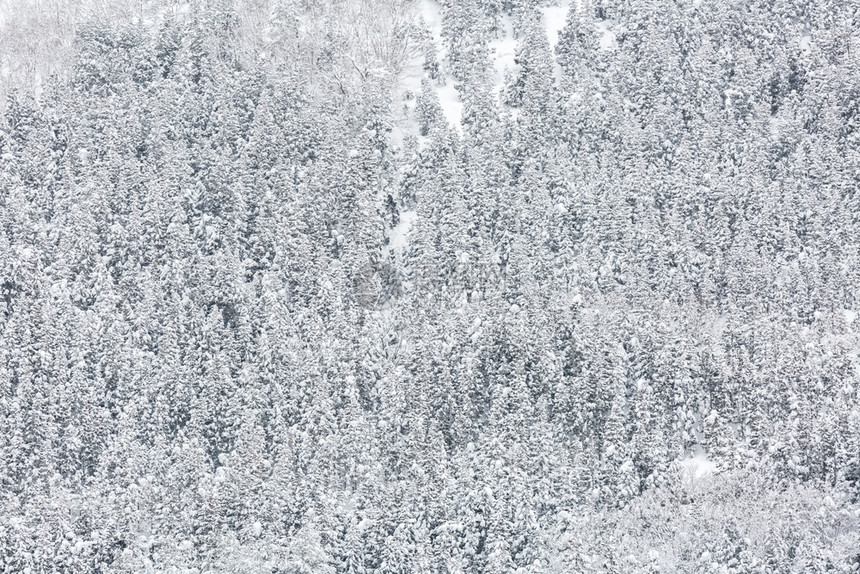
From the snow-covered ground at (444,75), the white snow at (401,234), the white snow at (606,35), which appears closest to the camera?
the white snow at (401,234)

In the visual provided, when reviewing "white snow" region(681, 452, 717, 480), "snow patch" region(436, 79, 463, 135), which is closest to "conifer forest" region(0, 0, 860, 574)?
"white snow" region(681, 452, 717, 480)

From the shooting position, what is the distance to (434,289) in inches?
2657

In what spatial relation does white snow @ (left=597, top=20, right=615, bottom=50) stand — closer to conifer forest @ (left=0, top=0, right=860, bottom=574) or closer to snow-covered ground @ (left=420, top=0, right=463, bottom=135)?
conifer forest @ (left=0, top=0, right=860, bottom=574)

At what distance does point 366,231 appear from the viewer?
70875mm

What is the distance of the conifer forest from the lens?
5716 cm

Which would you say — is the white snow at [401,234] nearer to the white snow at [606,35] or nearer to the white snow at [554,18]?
the white snow at [554,18]

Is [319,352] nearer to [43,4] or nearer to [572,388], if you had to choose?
[572,388]

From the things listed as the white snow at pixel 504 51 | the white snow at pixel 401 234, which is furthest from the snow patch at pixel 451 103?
the white snow at pixel 401 234

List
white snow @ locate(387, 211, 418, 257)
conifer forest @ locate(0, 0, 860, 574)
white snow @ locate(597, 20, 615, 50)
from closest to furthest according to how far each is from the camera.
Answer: conifer forest @ locate(0, 0, 860, 574), white snow @ locate(387, 211, 418, 257), white snow @ locate(597, 20, 615, 50)

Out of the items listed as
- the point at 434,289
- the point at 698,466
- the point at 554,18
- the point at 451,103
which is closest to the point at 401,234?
the point at 434,289

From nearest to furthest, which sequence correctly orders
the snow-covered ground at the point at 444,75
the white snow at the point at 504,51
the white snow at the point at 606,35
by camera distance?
the snow-covered ground at the point at 444,75
the white snow at the point at 504,51
the white snow at the point at 606,35

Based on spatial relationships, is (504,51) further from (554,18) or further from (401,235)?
(401,235)

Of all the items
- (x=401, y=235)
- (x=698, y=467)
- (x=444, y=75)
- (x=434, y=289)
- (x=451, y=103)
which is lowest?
(x=698, y=467)

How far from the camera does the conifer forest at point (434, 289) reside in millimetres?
57156
